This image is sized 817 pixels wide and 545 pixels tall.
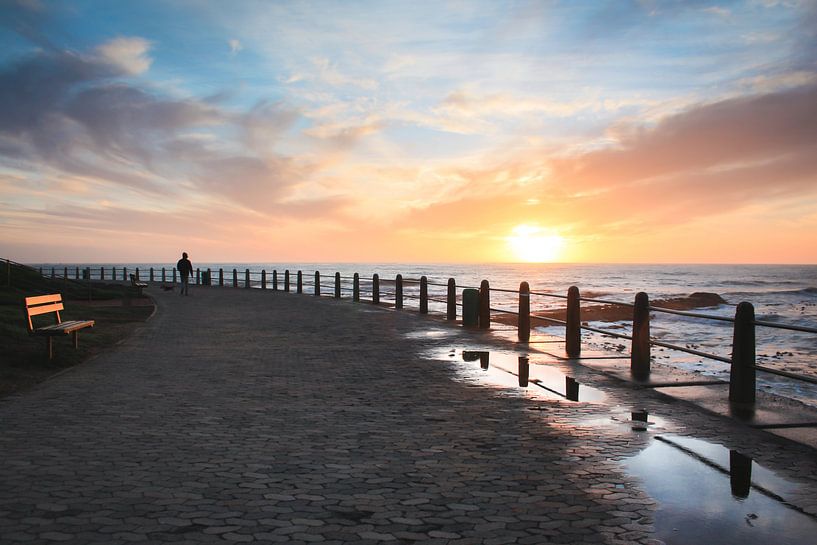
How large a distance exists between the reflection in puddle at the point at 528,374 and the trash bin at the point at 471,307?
4.72 m

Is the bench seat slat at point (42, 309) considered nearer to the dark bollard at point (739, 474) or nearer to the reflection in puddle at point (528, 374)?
the reflection in puddle at point (528, 374)

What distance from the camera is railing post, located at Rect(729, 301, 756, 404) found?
772 centimetres

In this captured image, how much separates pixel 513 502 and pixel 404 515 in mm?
763

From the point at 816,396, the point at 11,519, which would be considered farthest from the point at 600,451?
the point at 816,396

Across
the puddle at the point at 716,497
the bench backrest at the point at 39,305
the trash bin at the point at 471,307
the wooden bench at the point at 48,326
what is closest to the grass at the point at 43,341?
the wooden bench at the point at 48,326

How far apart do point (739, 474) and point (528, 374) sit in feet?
16.4

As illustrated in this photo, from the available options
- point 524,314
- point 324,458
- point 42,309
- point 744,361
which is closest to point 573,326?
point 524,314

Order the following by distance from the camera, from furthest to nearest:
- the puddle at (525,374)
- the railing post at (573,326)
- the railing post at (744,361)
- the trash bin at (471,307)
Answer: the trash bin at (471,307) → the railing post at (573,326) → the puddle at (525,374) → the railing post at (744,361)

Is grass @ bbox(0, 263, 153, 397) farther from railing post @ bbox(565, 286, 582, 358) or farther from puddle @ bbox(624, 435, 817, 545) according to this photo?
railing post @ bbox(565, 286, 582, 358)

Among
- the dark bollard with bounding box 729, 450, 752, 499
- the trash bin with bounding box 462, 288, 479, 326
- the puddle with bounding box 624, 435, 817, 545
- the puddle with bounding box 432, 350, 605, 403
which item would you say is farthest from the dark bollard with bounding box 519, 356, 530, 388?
the trash bin with bounding box 462, 288, 479, 326

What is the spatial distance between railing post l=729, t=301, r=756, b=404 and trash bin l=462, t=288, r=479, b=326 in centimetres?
975

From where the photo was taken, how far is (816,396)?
12867mm

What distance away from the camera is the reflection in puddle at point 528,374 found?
855cm

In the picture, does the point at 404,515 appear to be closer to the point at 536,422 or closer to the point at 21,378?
the point at 536,422
